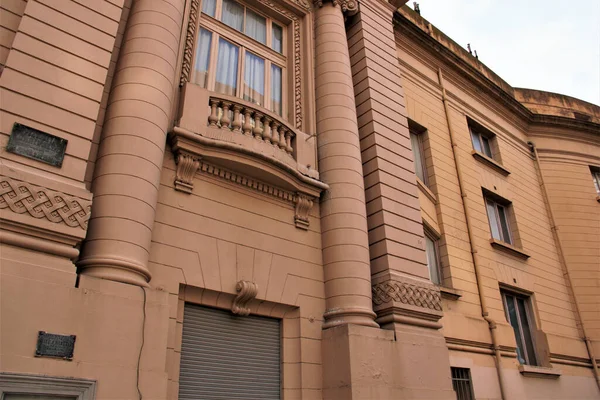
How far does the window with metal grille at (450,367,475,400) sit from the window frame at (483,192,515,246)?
5.69m

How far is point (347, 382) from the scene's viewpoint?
7793mm

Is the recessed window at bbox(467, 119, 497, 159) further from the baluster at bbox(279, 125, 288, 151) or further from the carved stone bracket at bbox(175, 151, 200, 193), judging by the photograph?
the carved stone bracket at bbox(175, 151, 200, 193)

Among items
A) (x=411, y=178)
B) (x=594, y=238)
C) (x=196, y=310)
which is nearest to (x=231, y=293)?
(x=196, y=310)

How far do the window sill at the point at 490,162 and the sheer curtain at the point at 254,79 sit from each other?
8.27m

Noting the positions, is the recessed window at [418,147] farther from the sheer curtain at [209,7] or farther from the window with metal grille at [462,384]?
the sheer curtain at [209,7]

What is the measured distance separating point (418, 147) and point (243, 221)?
7.74 m

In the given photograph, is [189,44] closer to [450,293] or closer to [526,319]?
[450,293]

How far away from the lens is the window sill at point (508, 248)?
47.3 feet

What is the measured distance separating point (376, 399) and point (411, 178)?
4.89 metres

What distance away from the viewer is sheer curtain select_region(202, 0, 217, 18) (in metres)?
10.5

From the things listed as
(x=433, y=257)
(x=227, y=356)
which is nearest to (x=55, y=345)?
(x=227, y=356)

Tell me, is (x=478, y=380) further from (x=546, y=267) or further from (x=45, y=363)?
(x=45, y=363)

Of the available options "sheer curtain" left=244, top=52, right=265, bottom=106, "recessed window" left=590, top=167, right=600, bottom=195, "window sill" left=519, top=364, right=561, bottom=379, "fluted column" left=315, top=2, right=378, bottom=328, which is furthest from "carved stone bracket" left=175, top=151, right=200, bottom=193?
"recessed window" left=590, top=167, right=600, bottom=195

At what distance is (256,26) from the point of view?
37.5 ft
